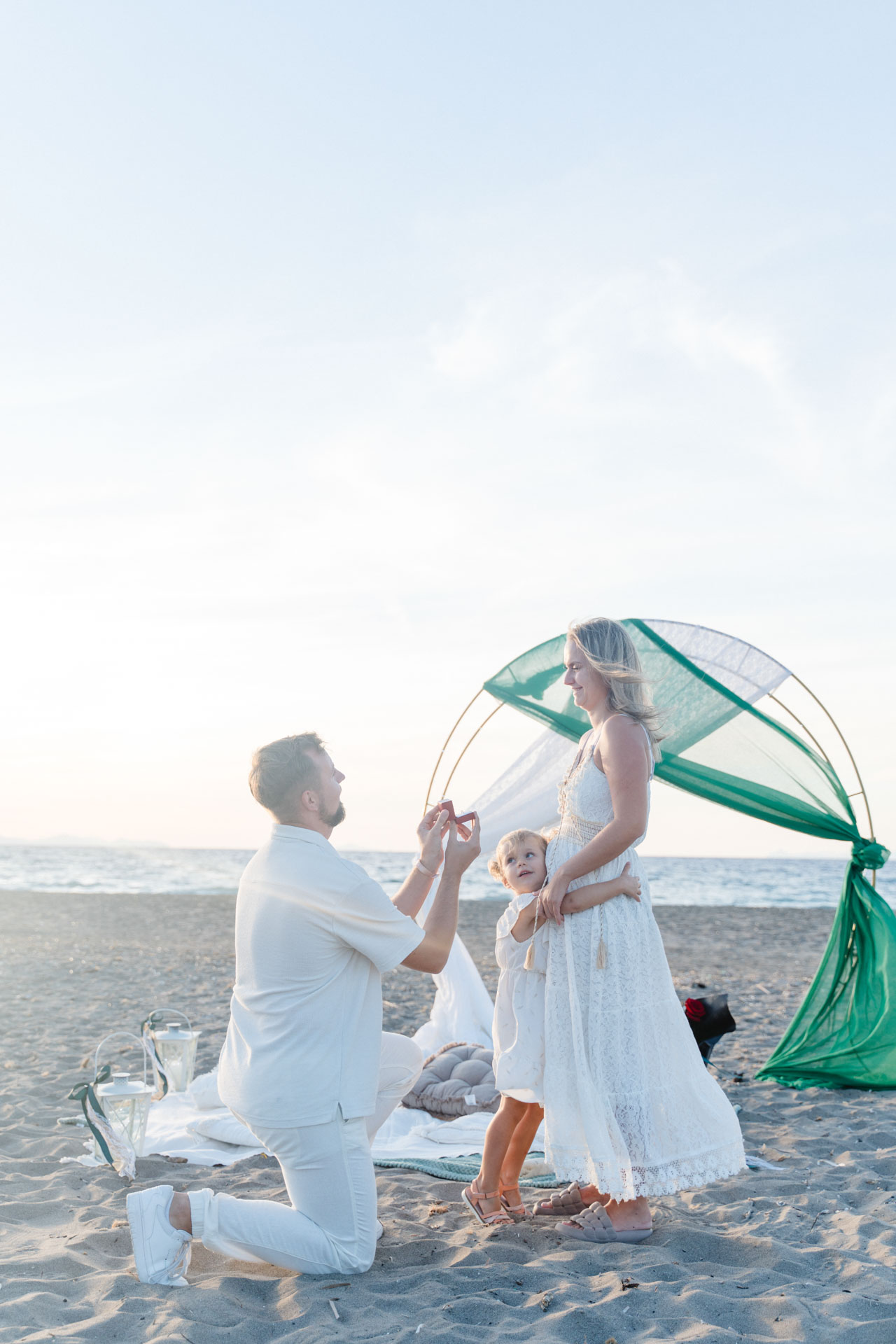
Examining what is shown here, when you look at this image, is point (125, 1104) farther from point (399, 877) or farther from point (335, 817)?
point (399, 877)

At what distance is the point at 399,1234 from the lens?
291 centimetres

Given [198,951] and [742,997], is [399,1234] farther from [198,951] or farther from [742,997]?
[198,951]

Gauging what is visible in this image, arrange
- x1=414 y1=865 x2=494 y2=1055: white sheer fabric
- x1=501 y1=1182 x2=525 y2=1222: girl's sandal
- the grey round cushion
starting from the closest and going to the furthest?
x1=501 y1=1182 x2=525 y2=1222: girl's sandal → the grey round cushion → x1=414 y1=865 x2=494 y2=1055: white sheer fabric

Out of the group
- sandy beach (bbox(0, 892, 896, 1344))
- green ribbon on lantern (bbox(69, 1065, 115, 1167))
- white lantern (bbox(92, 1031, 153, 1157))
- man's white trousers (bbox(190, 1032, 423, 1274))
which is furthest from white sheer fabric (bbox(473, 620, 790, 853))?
man's white trousers (bbox(190, 1032, 423, 1274))

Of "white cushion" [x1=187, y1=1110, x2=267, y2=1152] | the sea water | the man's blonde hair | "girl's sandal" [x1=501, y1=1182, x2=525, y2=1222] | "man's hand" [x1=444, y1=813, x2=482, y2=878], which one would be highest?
the man's blonde hair

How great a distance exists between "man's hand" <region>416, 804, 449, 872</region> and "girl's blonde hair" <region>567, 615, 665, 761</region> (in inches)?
24.2

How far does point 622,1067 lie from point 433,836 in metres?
0.84

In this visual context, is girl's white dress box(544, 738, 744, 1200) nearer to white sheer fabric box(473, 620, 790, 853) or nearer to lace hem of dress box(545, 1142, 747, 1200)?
lace hem of dress box(545, 1142, 747, 1200)

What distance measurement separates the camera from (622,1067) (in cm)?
278

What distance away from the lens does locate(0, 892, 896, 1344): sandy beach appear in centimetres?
227

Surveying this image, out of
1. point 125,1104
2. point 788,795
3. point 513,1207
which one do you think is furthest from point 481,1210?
point 788,795

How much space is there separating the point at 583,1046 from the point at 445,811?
778mm

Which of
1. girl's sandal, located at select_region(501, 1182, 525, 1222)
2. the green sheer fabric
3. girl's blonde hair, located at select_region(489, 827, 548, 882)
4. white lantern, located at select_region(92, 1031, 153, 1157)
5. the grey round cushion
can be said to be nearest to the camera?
girl's sandal, located at select_region(501, 1182, 525, 1222)

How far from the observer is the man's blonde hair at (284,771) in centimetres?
265
